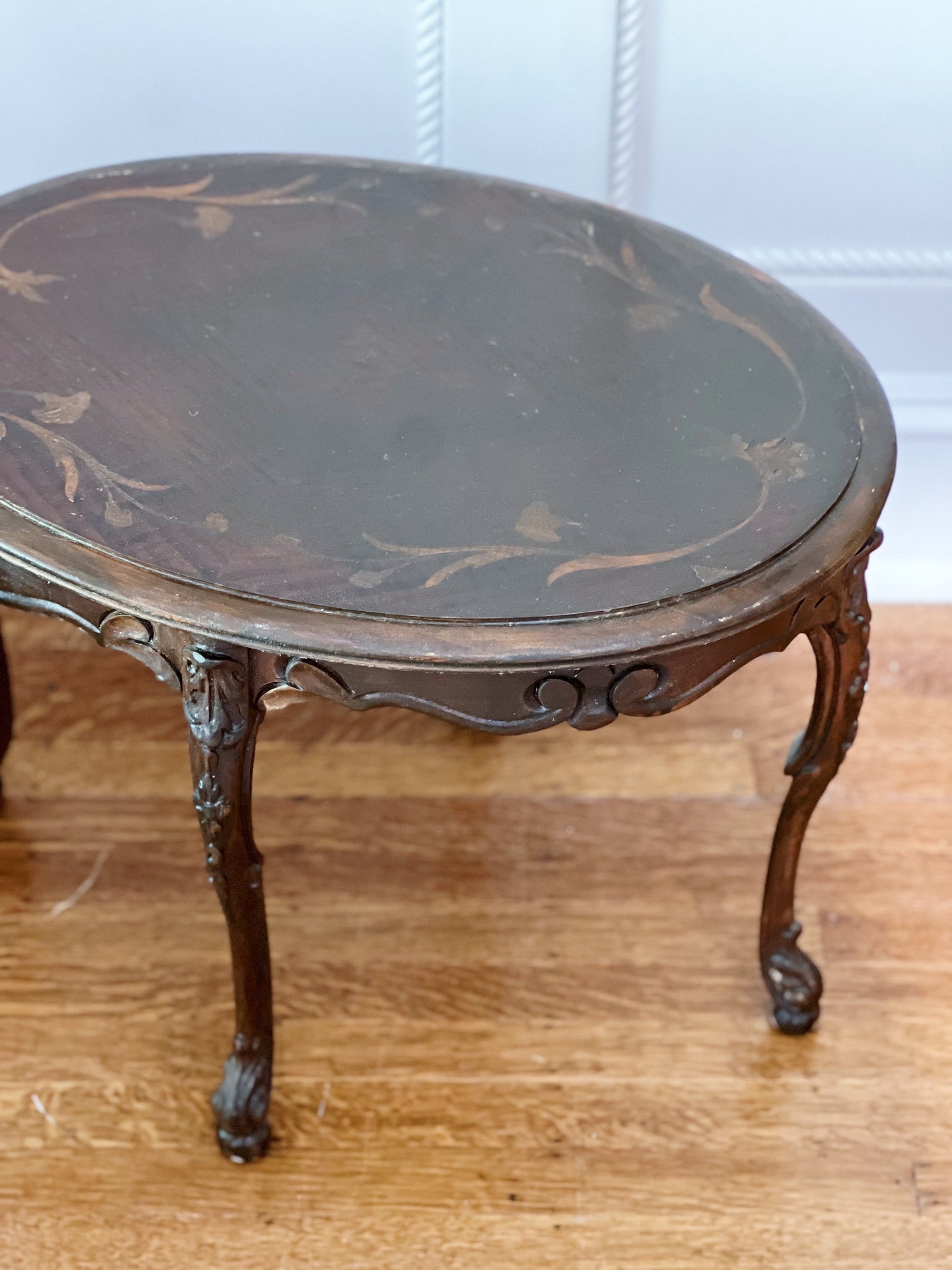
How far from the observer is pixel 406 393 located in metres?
0.98

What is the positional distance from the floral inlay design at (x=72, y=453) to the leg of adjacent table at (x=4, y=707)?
0.44m

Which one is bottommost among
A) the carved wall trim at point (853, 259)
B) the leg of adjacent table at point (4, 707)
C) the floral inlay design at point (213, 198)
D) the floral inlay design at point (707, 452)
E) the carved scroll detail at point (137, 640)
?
the leg of adjacent table at point (4, 707)

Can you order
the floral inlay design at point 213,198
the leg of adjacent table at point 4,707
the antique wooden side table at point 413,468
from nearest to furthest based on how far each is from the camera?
the antique wooden side table at point 413,468, the floral inlay design at point 213,198, the leg of adjacent table at point 4,707

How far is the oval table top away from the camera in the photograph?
84 cm

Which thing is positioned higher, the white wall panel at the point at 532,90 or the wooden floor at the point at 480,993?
the white wall panel at the point at 532,90

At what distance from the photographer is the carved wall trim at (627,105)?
4.37ft

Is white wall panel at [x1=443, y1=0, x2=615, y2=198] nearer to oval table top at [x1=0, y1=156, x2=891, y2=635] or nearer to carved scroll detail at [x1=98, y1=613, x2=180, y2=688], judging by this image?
oval table top at [x1=0, y1=156, x2=891, y2=635]

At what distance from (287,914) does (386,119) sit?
2.71 feet

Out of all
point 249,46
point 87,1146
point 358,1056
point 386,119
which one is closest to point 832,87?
point 386,119

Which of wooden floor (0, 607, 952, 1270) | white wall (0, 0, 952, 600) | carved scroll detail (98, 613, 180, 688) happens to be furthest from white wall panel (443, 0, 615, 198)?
carved scroll detail (98, 613, 180, 688)

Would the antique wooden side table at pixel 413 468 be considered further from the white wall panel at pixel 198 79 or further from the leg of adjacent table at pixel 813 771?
the white wall panel at pixel 198 79

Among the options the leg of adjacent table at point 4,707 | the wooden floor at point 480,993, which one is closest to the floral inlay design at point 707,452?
the wooden floor at point 480,993

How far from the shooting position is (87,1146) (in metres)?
1.09

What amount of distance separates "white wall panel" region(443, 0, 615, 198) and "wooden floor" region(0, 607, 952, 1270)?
62 centimetres
